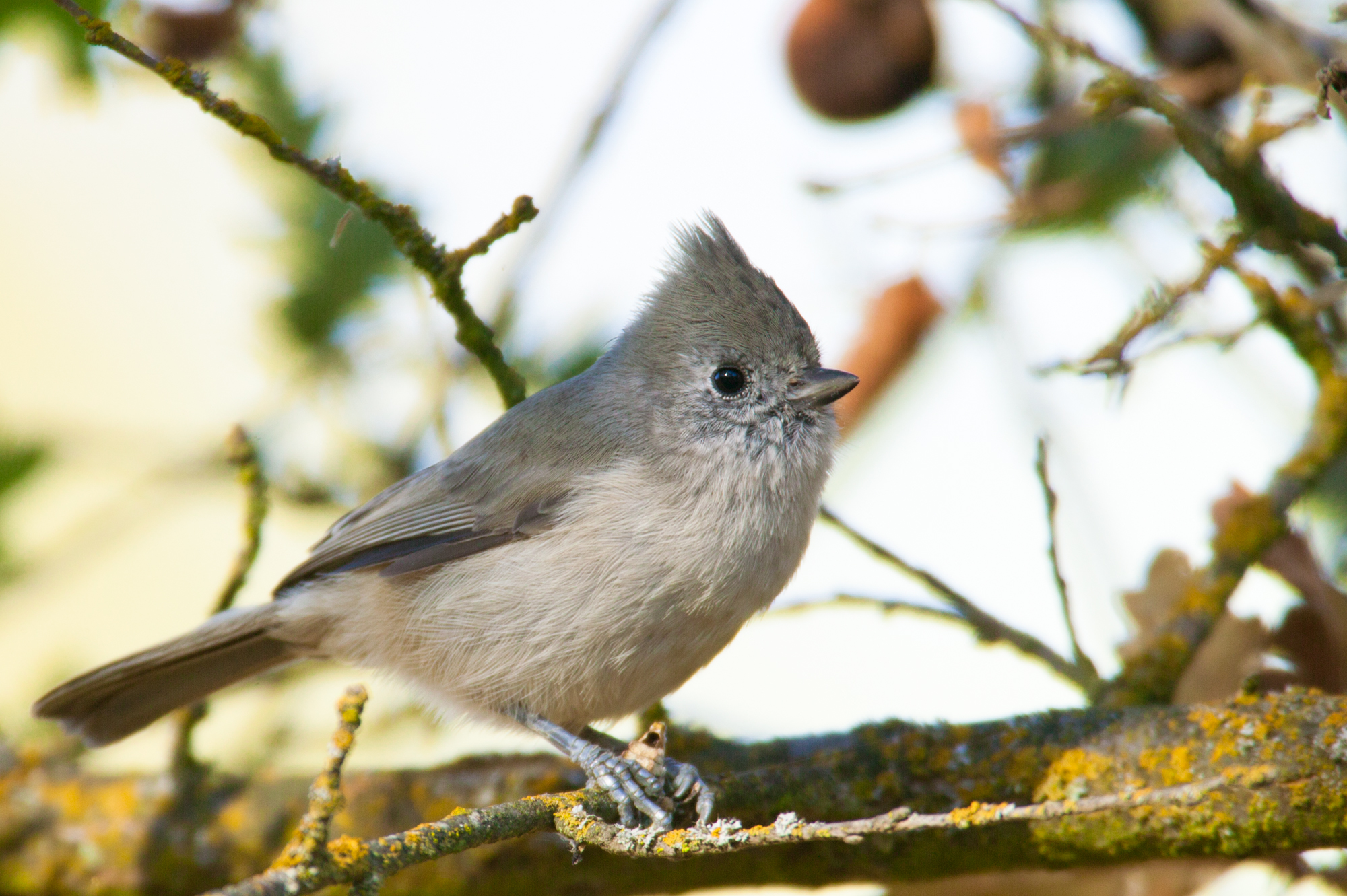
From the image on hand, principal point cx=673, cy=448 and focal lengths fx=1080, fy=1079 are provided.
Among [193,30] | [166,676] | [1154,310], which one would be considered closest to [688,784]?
[1154,310]

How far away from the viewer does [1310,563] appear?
2.30 meters

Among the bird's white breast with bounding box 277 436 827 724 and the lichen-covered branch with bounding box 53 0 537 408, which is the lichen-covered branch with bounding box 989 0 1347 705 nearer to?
the bird's white breast with bounding box 277 436 827 724

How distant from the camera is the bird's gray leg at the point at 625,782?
6.65 ft

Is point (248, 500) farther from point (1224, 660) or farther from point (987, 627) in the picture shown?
point (1224, 660)

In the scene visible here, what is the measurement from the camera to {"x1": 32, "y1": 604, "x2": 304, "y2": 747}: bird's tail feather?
9.55 ft

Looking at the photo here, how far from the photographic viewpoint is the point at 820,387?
269 cm

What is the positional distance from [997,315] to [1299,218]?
4.24 feet

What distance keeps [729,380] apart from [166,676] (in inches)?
69.3

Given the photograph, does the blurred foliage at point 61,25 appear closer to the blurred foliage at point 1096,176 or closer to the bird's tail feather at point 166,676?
the bird's tail feather at point 166,676

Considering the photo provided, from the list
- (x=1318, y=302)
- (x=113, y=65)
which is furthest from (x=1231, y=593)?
(x=113, y=65)

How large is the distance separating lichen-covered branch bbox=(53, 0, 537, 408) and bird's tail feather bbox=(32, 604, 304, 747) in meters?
1.07

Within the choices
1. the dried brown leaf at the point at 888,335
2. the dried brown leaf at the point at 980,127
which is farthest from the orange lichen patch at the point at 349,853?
the dried brown leaf at the point at 980,127

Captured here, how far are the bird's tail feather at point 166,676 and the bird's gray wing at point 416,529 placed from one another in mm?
176

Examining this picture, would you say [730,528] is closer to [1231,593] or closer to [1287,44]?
[1231,593]
